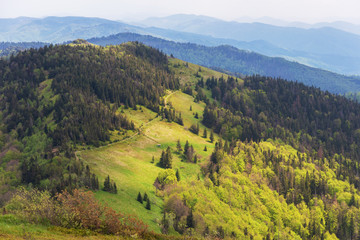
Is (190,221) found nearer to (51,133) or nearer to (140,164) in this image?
(140,164)

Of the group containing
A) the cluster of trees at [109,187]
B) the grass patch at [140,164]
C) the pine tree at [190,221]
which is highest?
the cluster of trees at [109,187]

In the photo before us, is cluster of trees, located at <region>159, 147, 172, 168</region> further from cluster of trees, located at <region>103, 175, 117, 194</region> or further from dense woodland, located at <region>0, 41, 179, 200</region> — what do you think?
cluster of trees, located at <region>103, 175, 117, 194</region>

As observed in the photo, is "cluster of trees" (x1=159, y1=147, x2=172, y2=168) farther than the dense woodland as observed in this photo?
Yes

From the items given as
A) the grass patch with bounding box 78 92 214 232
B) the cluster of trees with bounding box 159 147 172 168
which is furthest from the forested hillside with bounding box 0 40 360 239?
the cluster of trees with bounding box 159 147 172 168

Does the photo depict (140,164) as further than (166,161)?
No

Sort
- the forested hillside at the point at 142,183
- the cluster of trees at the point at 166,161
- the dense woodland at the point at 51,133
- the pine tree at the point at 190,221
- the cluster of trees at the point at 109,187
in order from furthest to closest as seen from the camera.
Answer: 1. the cluster of trees at the point at 166,161
2. the dense woodland at the point at 51,133
3. the cluster of trees at the point at 109,187
4. the pine tree at the point at 190,221
5. the forested hillside at the point at 142,183

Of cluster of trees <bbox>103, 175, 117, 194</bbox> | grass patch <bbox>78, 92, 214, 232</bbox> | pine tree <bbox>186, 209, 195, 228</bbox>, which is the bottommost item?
grass patch <bbox>78, 92, 214, 232</bbox>

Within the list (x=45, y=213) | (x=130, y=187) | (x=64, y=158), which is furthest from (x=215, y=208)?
(x=64, y=158)

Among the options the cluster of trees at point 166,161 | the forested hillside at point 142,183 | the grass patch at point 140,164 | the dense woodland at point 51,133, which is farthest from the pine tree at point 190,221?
the cluster of trees at point 166,161

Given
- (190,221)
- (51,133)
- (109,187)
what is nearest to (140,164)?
(109,187)

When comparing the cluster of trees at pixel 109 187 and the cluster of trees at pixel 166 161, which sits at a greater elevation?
the cluster of trees at pixel 109 187

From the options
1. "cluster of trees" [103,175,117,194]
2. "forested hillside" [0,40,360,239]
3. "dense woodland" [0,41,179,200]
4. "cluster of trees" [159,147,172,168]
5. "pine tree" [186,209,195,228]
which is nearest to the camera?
"forested hillside" [0,40,360,239]

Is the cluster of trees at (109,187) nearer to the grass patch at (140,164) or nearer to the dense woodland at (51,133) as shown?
the grass patch at (140,164)

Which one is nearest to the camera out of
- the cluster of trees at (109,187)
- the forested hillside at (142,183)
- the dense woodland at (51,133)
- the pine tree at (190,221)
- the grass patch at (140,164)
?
the forested hillside at (142,183)
